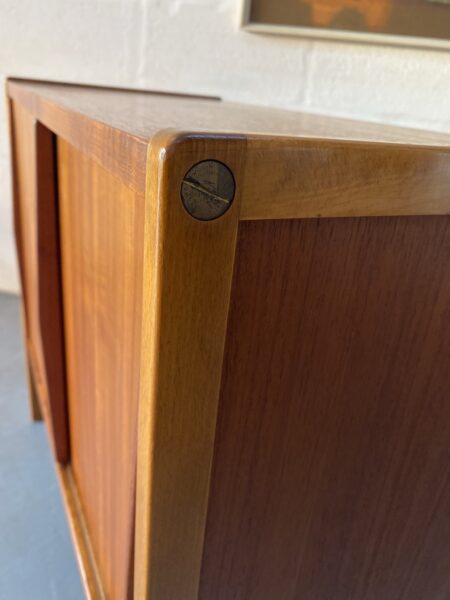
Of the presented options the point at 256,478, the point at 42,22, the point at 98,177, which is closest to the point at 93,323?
the point at 98,177

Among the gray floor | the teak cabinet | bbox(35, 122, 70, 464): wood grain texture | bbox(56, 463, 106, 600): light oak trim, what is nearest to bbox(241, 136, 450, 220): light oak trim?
the teak cabinet

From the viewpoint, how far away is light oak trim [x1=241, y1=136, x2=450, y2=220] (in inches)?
14.4

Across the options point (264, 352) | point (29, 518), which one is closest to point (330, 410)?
point (264, 352)

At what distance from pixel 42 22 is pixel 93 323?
4.08 feet

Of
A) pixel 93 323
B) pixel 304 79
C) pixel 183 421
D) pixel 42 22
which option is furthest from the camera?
pixel 42 22

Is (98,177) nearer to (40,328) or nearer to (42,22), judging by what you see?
(40,328)

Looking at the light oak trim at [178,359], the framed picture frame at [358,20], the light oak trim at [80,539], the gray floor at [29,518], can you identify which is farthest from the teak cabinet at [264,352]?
the framed picture frame at [358,20]

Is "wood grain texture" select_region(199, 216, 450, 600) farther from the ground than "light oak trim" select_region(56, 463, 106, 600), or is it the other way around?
"wood grain texture" select_region(199, 216, 450, 600)

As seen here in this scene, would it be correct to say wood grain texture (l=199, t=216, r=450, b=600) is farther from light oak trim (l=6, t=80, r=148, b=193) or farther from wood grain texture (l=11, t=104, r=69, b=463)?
wood grain texture (l=11, t=104, r=69, b=463)

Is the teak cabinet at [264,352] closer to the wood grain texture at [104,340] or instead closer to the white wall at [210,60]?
the wood grain texture at [104,340]

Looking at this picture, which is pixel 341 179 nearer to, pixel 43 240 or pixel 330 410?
pixel 330 410

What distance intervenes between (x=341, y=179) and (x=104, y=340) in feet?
1.23

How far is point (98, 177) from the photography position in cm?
60

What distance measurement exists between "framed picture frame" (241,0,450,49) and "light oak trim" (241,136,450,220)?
2.00 ft
